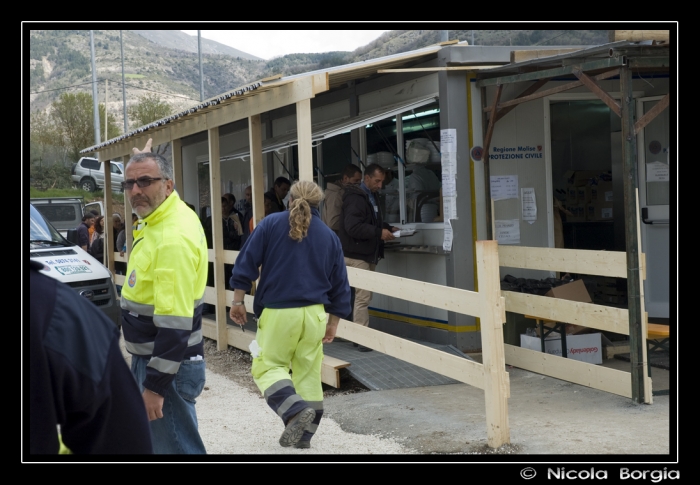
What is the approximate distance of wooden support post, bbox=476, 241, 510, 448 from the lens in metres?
5.24

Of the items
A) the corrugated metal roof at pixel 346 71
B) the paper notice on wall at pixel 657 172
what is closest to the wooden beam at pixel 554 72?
the corrugated metal roof at pixel 346 71

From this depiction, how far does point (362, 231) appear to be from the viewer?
828 cm

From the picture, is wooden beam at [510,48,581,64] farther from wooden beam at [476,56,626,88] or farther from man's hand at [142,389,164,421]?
man's hand at [142,389,164,421]

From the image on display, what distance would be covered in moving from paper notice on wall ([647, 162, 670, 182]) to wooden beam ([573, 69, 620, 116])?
2.53 meters

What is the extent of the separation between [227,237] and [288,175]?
1.54 meters

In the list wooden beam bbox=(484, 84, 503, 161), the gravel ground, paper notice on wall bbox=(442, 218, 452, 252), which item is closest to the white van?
the gravel ground

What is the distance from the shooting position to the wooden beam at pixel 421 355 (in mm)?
5578

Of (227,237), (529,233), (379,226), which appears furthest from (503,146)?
(227,237)

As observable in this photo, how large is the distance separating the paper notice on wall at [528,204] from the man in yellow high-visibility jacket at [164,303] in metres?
5.31

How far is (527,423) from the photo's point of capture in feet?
19.4

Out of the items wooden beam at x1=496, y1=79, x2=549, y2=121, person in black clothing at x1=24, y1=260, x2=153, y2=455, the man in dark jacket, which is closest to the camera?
person in black clothing at x1=24, y1=260, x2=153, y2=455

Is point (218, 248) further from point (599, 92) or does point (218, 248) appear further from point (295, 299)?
point (599, 92)

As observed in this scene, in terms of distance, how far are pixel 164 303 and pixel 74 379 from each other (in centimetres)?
181
